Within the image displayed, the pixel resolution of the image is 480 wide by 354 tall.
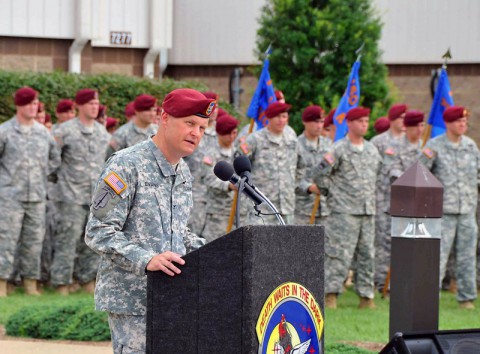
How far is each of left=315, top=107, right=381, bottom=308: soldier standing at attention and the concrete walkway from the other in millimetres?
3685

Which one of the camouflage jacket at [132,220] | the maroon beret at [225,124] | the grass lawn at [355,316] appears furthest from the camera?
the maroon beret at [225,124]

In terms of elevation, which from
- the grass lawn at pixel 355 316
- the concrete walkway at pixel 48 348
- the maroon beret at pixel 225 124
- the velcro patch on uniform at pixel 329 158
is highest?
the maroon beret at pixel 225 124

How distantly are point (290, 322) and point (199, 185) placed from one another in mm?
8768

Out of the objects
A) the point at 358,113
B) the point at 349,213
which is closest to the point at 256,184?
the point at 349,213

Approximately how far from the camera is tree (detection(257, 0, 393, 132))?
20.1m

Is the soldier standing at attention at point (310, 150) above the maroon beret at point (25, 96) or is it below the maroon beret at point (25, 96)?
below

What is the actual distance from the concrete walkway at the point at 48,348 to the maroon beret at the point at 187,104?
3.88 metres

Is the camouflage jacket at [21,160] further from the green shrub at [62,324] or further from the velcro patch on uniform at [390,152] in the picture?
the velcro patch on uniform at [390,152]

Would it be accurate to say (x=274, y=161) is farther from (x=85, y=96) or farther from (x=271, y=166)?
(x=85, y=96)

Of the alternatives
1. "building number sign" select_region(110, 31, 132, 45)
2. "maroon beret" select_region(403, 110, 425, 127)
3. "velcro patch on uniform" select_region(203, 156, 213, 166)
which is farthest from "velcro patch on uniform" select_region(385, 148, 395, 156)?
"building number sign" select_region(110, 31, 132, 45)

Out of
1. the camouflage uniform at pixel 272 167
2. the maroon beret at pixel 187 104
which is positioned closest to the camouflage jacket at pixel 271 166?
the camouflage uniform at pixel 272 167

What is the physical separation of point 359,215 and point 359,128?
87 cm

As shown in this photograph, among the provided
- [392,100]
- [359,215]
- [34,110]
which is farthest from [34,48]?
[359,215]

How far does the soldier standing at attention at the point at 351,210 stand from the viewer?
39.6 ft
